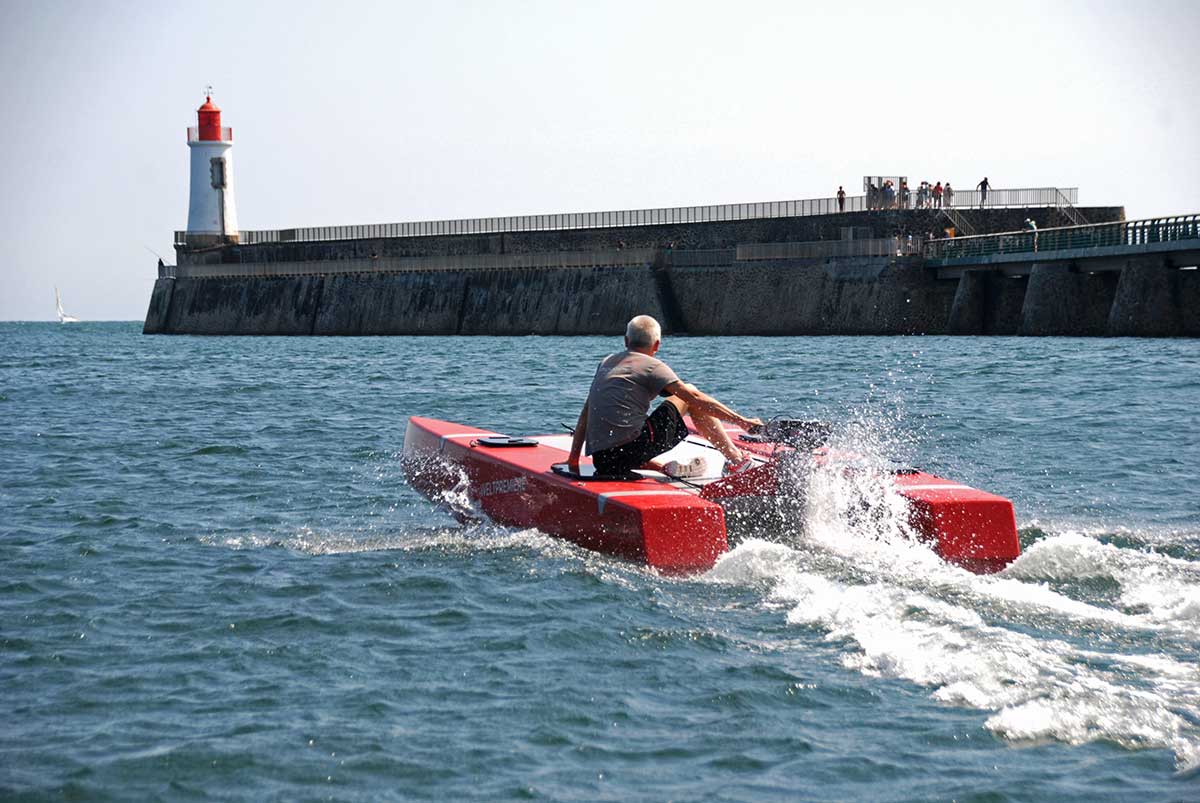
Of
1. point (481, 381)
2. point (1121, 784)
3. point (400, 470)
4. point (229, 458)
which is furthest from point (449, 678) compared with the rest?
point (481, 381)

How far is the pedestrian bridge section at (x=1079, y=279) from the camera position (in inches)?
1379

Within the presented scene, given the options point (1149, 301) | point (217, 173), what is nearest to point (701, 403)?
point (1149, 301)

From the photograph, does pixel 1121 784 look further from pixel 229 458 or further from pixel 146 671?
pixel 229 458

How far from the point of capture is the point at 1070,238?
1538 inches

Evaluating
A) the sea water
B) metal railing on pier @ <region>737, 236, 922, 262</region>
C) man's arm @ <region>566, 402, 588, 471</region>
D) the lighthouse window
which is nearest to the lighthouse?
the lighthouse window

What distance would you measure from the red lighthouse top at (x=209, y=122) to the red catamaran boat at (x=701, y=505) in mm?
59595

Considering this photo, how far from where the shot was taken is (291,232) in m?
67.9

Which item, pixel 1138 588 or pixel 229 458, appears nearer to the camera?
pixel 1138 588

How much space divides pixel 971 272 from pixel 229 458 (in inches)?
1279

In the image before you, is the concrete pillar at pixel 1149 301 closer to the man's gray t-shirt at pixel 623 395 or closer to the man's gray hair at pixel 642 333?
the man's gray hair at pixel 642 333

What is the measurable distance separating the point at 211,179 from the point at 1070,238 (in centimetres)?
4173

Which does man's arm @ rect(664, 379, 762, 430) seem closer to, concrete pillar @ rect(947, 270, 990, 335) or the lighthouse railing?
concrete pillar @ rect(947, 270, 990, 335)

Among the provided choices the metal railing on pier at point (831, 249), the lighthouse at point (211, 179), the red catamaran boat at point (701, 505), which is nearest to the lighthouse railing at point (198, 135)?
the lighthouse at point (211, 179)

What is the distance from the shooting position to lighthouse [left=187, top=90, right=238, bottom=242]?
217 ft
